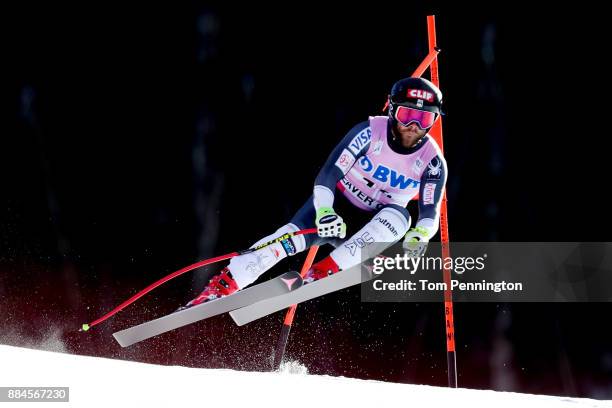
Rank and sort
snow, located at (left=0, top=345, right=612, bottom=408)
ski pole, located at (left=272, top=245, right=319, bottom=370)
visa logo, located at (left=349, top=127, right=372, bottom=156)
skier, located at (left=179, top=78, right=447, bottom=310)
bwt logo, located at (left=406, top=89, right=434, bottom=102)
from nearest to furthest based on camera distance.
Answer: snow, located at (left=0, top=345, right=612, bottom=408) < bwt logo, located at (left=406, top=89, right=434, bottom=102) < skier, located at (left=179, top=78, right=447, bottom=310) < visa logo, located at (left=349, top=127, right=372, bottom=156) < ski pole, located at (left=272, top=245, right=319, bottom=370)

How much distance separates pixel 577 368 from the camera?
25.3 feet

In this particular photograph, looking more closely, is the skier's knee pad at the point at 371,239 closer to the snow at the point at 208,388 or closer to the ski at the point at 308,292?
the ski at the point at 308,292

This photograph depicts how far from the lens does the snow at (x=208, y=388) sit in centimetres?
359

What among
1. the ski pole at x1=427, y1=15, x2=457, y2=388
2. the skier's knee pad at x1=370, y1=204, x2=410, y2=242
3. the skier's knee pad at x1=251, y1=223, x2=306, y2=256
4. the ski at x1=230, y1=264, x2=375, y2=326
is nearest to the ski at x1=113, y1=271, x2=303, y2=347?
the ski at x1=230, y1=264, x2=375, y2=326

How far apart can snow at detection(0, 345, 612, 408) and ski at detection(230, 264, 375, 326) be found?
19.4 inches

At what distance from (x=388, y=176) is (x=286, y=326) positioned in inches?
64.4

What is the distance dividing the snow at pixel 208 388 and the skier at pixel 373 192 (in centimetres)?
64

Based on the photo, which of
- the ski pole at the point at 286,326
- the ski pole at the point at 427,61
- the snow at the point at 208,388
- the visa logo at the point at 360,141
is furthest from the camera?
the ski pole at the point at 286,326

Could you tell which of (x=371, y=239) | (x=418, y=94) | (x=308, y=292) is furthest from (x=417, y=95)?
(x=308, y=292)

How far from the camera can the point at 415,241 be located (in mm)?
4004

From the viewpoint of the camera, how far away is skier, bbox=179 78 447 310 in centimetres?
403

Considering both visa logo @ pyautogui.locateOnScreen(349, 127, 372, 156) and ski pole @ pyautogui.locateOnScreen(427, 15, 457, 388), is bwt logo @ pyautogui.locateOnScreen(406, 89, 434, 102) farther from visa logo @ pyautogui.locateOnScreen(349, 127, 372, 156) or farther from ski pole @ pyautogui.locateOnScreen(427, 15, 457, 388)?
ski pole @ pyautogui.locateOnScreen(427, 15, 457, 388)

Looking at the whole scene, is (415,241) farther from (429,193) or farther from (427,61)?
(427,61)

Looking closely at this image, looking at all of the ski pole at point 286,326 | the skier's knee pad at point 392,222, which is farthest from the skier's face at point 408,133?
the ski pole at point 286,326
